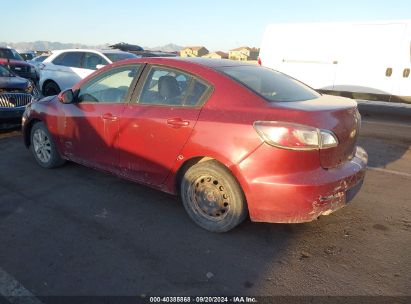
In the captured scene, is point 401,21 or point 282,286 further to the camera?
point 401,21

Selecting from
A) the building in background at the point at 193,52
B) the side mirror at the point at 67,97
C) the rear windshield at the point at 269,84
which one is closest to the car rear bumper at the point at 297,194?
the rear windshield at the point at 269,84

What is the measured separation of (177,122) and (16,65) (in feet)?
46.0

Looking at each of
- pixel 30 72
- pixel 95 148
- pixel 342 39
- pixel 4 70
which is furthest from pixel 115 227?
pixel 30 72

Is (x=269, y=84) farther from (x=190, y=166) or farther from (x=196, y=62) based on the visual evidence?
(x=190, y=166)

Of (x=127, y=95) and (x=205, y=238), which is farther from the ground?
(x=127, y=95)

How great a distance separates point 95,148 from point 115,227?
1206mm

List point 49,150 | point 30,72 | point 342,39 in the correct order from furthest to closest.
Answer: point 30,72 → point 342,39 → point 49,150

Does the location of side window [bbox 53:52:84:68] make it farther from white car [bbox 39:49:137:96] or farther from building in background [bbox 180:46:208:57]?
building in background [bbox 180:46:208:57]

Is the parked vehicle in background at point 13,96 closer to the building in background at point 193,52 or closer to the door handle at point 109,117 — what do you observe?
Answer: the door handle at point 109,117

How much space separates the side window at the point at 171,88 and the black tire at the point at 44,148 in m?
1.81

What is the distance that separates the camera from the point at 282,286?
2.82 meters

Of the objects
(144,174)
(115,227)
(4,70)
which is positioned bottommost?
(115,227)

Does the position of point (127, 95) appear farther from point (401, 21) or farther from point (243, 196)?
point (401, 21)

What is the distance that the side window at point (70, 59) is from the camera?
35.6ft
